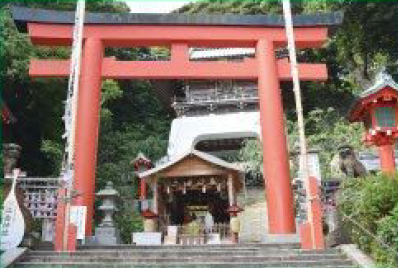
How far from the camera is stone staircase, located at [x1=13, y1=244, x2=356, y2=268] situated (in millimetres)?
8133

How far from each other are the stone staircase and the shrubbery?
1.42 ft

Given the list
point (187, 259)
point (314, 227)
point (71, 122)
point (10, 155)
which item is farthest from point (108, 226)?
point (314, 227)


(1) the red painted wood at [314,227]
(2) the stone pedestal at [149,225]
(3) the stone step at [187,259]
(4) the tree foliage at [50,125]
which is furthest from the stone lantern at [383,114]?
(4) the tree foliage at [50,125]

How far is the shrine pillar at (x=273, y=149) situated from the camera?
39.0 ft

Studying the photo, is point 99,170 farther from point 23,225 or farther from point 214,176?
point 23,225

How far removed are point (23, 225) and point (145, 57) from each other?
21.2 metres

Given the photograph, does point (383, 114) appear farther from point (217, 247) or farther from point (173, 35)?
point (173, 35)

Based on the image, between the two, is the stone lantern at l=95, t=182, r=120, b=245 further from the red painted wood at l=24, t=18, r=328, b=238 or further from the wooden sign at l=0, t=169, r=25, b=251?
the wooden sign at l=0, t=169, r=25, b=251

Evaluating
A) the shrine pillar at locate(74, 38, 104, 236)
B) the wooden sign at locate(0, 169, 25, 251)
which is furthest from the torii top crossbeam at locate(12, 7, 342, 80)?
the wooden sign at locate(0, 169, 25, 251)

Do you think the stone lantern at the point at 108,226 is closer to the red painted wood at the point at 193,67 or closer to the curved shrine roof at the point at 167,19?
the red painted wood at the point at 193,67

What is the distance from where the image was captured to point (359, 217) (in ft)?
27.9

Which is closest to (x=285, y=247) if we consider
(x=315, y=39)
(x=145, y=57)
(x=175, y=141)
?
(x=315, y=39)

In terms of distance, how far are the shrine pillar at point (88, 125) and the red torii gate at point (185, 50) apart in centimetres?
2

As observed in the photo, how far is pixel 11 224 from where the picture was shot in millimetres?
9125
